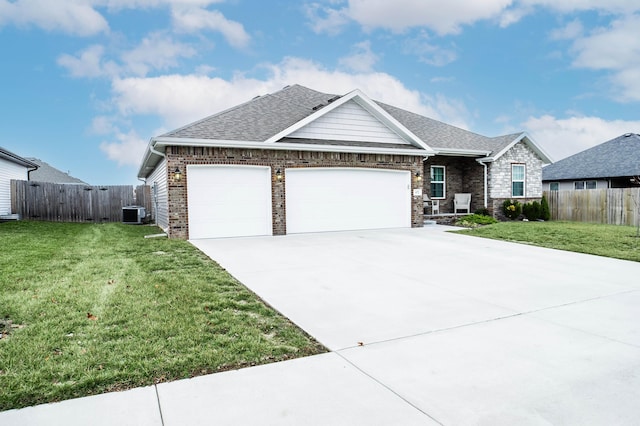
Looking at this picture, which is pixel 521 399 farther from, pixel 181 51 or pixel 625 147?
pixel 625 147

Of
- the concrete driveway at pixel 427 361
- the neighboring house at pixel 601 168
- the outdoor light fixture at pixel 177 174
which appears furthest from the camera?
the neighboring house at pixel 601 168

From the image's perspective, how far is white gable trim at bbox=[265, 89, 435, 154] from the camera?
1245 centimetres

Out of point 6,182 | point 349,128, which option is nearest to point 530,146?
point 349,128

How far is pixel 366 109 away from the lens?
1405 centimetres

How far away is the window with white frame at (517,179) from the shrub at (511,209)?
24.5 inches

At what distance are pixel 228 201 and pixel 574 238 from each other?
10.1 m

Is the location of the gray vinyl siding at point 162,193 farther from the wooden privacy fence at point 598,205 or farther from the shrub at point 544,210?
the wooden privacy fence at point 598,205

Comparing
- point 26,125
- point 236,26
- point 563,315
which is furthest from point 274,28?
point 26,125

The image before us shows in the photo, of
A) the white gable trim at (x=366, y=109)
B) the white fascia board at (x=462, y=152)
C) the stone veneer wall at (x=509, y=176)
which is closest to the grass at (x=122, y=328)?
the white gable trim at (x=366, y=109)

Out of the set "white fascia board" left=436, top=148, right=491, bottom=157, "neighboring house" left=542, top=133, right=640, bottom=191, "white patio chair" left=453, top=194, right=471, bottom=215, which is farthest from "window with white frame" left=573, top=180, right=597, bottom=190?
"white fascia board" left=436, top=148, right=491, bottom=157

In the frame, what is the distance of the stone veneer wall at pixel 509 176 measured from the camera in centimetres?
1759

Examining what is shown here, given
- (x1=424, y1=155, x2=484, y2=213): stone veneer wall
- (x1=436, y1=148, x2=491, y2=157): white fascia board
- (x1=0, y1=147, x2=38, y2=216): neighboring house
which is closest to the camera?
(x1=436, y1=148, x2=491, y2=157): white fascia board

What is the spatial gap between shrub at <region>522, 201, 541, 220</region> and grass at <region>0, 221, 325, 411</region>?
51.4ft

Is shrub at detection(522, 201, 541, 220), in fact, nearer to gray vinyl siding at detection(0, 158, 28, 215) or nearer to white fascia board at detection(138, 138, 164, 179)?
white fascia board at detection(138, 138, 164, 179)
